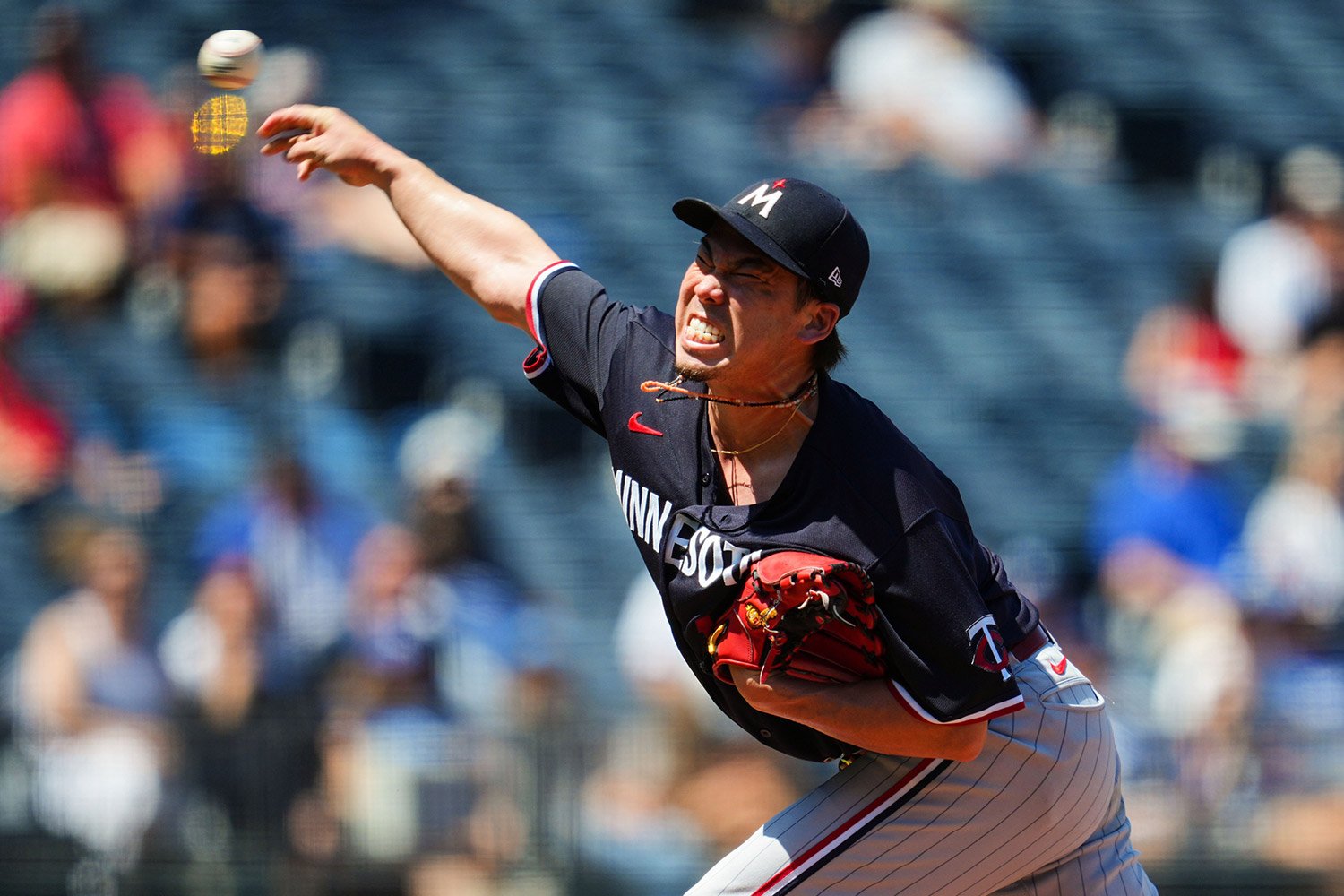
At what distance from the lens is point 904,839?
115 inches

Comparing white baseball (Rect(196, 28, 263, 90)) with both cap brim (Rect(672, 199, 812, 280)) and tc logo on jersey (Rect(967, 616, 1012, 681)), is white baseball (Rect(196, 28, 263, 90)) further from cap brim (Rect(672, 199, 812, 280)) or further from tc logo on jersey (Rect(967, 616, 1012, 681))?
tc logo on jersey (Rect(967, 616, 1012, 681))

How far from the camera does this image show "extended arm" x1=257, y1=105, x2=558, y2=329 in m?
3.32

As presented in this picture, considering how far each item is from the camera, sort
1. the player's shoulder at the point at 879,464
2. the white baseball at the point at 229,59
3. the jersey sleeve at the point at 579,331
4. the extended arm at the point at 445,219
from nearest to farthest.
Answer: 1. the player's shoulder at the point at 879,464
2. the jersey sleeve at the point at 579,331
3. the extended arm at the point at 445,219
4. the white baseball at the point at 229,59

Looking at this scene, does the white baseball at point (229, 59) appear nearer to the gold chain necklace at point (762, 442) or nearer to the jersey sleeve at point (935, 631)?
the gold chain necklace at point (762, 442)

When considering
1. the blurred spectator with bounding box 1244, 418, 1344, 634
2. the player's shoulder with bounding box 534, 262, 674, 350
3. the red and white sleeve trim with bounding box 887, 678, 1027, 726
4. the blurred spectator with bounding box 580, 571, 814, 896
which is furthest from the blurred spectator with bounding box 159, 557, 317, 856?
the blurred spectator with bounding box 1244, 418, 1344, 634

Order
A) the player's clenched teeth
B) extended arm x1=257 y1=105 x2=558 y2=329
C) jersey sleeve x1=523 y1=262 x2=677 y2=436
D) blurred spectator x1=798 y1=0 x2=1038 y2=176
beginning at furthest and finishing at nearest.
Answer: blurred spectator x1=798 y1=0 x2=1038 y2=176 → extended arm x1=257 y1=105 x2=558 y2=329 → jersey sleeve x1=523 y1=262 x2=677 y2=436 → the player's clenched teeth

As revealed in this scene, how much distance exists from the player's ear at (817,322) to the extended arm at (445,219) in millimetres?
674

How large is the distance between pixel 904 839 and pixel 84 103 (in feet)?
16.9

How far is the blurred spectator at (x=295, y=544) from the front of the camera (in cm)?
596

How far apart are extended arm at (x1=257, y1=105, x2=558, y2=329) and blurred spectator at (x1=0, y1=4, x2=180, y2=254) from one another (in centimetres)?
352

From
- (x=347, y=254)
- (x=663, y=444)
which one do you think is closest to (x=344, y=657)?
(x=347, y=254)

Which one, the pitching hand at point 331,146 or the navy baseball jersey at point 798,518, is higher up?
the pitching hand at point 331,146

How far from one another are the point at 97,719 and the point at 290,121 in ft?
10.1

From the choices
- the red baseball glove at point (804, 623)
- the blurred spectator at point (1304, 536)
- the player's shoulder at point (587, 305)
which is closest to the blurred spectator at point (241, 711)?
the player's shoulder at point (587, 305)
